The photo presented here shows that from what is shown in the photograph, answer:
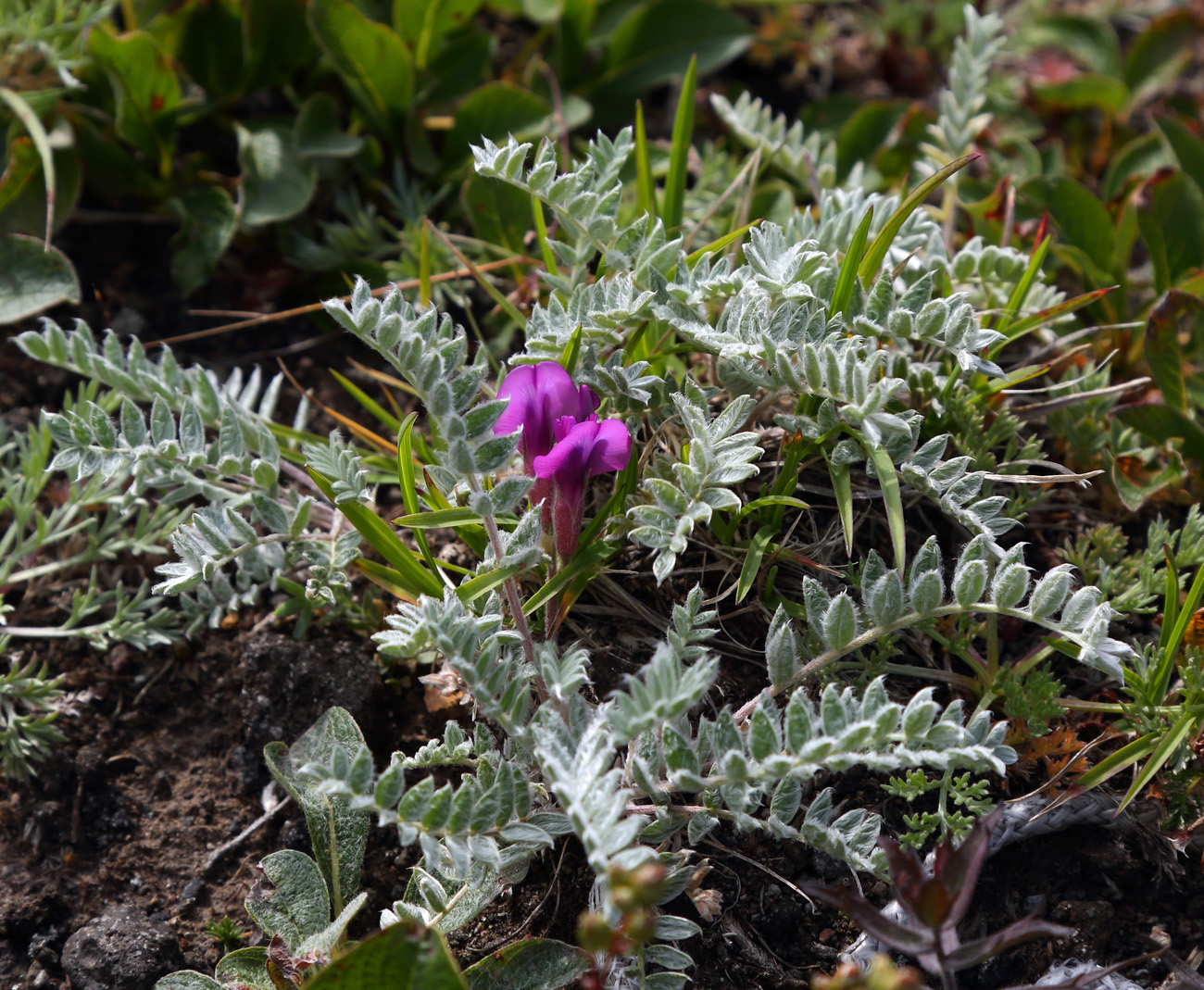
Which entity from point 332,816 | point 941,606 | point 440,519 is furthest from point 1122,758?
point 332,816

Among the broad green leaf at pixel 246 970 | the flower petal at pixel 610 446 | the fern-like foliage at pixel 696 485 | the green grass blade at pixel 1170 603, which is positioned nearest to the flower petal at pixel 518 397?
the flower petal at pixel 610 446

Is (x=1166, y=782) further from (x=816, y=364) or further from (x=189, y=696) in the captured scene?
(x=189, y=696)

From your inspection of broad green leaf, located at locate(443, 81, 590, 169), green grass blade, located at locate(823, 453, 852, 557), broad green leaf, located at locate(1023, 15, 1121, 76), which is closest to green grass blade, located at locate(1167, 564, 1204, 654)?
green grass blade, located at locate(823, 453, 852, 557)

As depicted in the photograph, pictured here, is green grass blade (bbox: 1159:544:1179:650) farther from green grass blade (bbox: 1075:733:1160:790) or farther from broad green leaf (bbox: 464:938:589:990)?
broad green leaf (bbox: 464:938:589:990)

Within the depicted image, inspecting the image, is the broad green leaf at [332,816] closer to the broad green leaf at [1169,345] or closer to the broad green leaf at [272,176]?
the broad green leaf at [272,176]

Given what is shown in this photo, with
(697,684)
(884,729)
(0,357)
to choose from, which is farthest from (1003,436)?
(0,357)

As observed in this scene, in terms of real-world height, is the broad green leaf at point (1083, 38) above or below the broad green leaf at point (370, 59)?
above

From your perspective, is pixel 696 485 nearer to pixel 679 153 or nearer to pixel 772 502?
pixel 772 502
